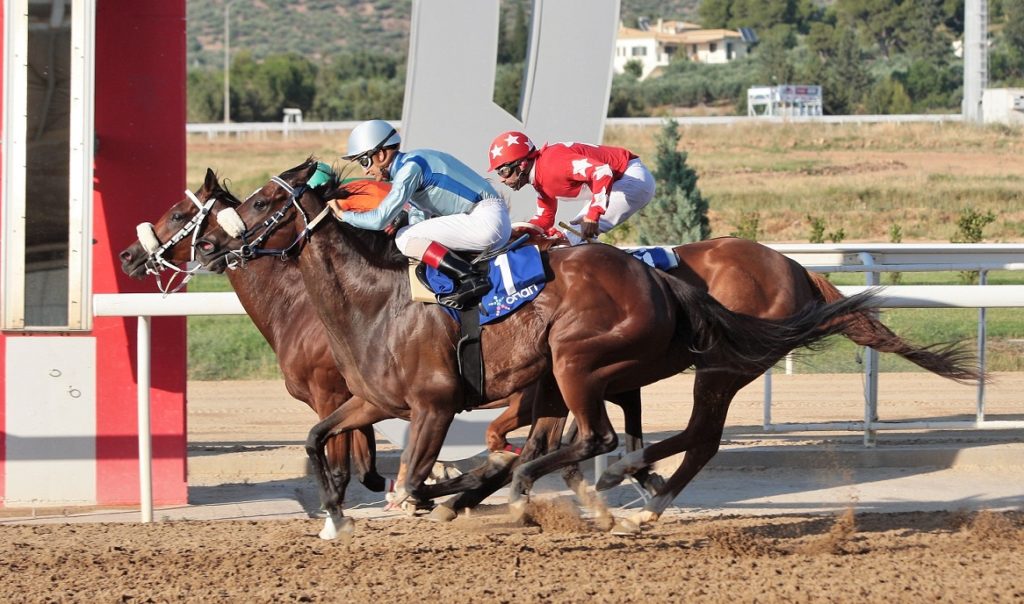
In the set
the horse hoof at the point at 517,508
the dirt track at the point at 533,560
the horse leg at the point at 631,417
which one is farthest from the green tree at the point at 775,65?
the horse hoof at the point at 517,508

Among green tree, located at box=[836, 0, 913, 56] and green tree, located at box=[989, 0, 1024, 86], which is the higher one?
green tree, located at box=[836, 0, 913, 56]

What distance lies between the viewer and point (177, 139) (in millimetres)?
5996

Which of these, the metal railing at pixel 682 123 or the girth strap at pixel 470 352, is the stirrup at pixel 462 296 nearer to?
the girth strap at pixel 470 352

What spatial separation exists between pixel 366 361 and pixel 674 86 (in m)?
51.3

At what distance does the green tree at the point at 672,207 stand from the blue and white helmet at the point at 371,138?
39.4ft

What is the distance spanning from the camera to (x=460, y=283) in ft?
15.7

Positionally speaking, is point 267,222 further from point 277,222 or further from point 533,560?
point 533,560

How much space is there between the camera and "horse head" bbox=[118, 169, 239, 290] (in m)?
5.00

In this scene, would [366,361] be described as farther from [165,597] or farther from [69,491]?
[69,491]

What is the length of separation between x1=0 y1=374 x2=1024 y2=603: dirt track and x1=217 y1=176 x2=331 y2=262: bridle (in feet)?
3.56

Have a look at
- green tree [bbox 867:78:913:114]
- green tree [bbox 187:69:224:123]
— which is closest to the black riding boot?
green tree [bbox 867:78:913:114]

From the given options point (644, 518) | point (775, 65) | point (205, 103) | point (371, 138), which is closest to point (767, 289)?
point (644, 518)

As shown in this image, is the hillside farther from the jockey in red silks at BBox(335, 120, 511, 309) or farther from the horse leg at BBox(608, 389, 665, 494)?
the jockey in red silks at BBox(335, 120, 511, 309)

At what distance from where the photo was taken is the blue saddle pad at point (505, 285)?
15.7 feet
